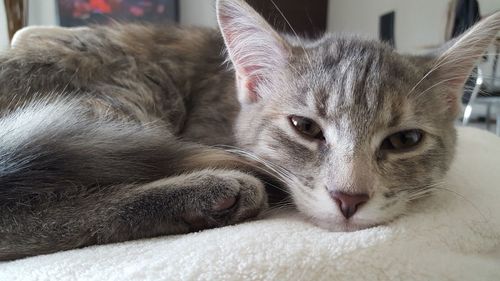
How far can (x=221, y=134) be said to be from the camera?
1235 millimetres

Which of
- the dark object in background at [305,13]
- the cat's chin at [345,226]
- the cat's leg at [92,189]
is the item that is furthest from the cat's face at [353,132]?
the dark object in background at [305,13]

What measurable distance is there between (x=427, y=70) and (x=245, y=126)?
46 centimetres

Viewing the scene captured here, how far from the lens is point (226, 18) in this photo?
1.08 metres

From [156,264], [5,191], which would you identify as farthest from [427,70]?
[5,191]

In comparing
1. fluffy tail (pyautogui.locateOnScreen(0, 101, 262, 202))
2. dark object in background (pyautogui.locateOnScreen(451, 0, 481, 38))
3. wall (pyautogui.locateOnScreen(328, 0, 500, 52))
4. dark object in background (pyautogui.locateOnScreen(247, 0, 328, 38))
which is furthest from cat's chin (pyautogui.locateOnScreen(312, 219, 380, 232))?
wall (pyautogui.locateOnScreen(328, 0, 500, 52))

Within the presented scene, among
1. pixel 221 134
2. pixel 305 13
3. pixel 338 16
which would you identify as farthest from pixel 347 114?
pixel 338 16

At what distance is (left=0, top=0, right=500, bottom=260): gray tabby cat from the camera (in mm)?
768

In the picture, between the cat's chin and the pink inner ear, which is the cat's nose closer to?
the cat's chin

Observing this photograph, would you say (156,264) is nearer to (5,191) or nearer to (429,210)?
(5,191)

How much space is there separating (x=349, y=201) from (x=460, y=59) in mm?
Result: 536

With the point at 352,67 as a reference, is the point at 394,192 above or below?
below

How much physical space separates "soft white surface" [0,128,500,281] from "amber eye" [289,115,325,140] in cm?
20

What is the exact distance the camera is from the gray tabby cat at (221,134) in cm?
77

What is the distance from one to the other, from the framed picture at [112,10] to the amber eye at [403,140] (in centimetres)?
319
